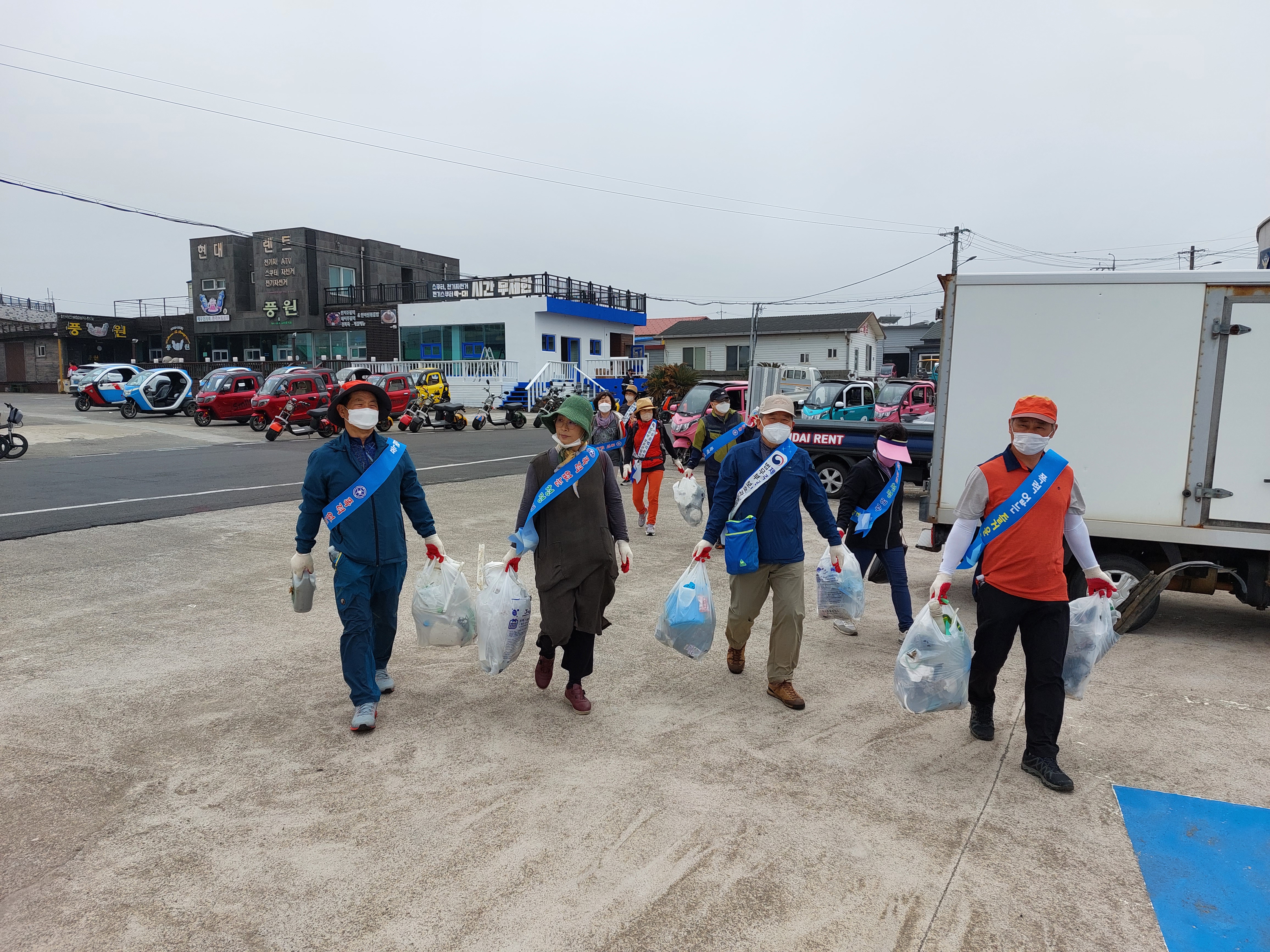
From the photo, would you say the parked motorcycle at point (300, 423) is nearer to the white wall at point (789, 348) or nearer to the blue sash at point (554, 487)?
the blue sash at point (554, 487)

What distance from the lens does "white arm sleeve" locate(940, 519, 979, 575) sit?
155 inches

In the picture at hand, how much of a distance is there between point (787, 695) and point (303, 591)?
272 cm

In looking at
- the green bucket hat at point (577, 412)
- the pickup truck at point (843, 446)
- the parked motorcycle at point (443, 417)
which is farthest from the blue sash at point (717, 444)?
the parked motorcycle at point (443, 417)

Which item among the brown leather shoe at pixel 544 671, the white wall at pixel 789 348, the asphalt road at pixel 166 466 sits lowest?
the asphalt road at pixel 166 466

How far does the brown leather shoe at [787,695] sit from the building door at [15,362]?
60.0 meters

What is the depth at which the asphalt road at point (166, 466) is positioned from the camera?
1071 centimetres

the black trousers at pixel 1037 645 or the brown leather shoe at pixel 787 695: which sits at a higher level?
the black trousers at pixel 1037 645

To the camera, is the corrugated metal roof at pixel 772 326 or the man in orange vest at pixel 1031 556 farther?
the corrugated metal roof at pixel 772 326

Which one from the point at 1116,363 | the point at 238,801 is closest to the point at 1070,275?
the point at 1116,363

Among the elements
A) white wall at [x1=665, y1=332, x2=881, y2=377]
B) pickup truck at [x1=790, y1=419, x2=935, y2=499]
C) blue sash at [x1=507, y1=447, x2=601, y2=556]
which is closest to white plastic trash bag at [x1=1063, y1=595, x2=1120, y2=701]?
blue sash at [x1=507, y1=447, x2=601, y2=556]

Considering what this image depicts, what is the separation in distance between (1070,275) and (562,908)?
18.3 ft

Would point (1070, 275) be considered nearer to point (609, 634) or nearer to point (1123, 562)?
point (1123, 562)

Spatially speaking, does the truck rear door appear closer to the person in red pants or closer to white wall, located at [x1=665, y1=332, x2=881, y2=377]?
the person in red pants

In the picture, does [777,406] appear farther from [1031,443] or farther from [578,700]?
[578,700]
